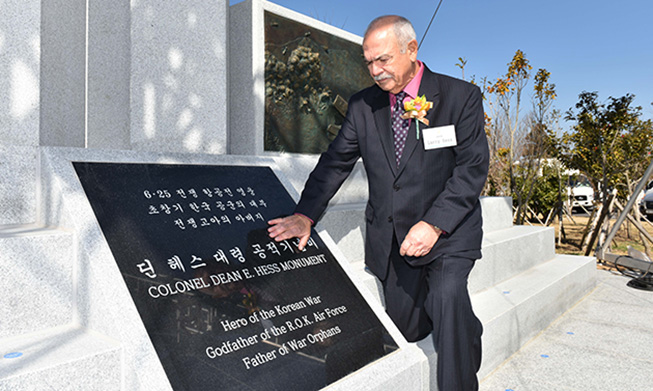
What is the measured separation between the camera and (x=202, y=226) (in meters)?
1.91

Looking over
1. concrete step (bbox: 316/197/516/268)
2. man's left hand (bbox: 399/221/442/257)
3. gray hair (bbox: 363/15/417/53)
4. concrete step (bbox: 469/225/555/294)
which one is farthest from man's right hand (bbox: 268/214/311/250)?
concrete step (bbox: 469/225/555/294)

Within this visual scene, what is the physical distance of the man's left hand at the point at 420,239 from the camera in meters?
2.04

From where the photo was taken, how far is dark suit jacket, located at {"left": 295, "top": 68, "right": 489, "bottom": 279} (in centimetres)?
212

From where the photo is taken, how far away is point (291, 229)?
217 centimetres

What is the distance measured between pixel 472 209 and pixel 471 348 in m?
0.64

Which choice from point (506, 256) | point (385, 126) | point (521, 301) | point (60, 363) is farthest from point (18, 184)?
point (506, 256)

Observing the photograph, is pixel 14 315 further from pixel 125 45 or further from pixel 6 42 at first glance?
pixel 125 45

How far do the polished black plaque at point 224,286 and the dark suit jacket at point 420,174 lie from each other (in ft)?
1.02

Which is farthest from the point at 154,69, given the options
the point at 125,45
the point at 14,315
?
the point at 14,315

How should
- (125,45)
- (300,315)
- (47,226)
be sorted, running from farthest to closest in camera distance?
(125,45)
(47,226)
(300,315)

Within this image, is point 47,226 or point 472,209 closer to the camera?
point 47,226

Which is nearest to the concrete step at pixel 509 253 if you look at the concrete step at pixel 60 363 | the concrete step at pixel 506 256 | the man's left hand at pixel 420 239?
the concrete step at pixel 506 256

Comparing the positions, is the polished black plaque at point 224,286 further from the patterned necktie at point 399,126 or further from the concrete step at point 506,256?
the concrete step at point 506,256

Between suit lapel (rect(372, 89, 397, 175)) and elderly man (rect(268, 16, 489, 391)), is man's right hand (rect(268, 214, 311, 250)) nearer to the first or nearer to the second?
elderly man (rect(268, 16, 489, 391))
